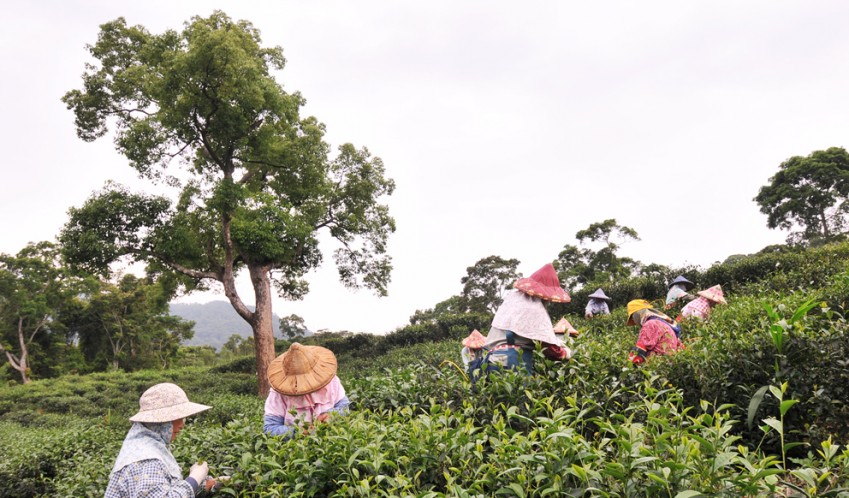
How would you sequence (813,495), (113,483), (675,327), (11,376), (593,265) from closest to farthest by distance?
(813,495) < (113,483) < (675,327) < (593,265) < (11,376)

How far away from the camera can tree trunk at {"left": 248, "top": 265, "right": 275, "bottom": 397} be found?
1409 centimetres

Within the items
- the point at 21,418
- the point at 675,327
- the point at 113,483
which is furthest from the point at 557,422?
the point at 21,418

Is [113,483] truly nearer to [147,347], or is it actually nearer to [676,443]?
[676,443]

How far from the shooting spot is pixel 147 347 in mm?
36906

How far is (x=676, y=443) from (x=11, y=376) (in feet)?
133

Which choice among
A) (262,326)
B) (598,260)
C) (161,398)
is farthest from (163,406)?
(598,260)

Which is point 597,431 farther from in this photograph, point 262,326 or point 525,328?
point 262,326

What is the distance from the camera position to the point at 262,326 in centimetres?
1424

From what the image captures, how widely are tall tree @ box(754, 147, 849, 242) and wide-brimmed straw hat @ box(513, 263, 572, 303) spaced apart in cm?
3112

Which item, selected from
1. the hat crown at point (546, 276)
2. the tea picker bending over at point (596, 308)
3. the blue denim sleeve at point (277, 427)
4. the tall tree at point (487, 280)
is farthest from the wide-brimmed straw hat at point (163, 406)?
the tall tree at point (487, 280)

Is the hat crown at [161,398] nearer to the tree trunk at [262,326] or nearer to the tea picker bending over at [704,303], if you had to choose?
the tea picker bending over at [704,303]

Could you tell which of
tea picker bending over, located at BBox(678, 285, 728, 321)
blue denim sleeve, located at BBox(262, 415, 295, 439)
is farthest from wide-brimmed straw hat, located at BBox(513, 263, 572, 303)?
tea picker bending over, located at BBox(678, 285, 728, 321)

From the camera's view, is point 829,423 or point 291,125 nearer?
point 829,423

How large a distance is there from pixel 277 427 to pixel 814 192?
3412 centimetres
